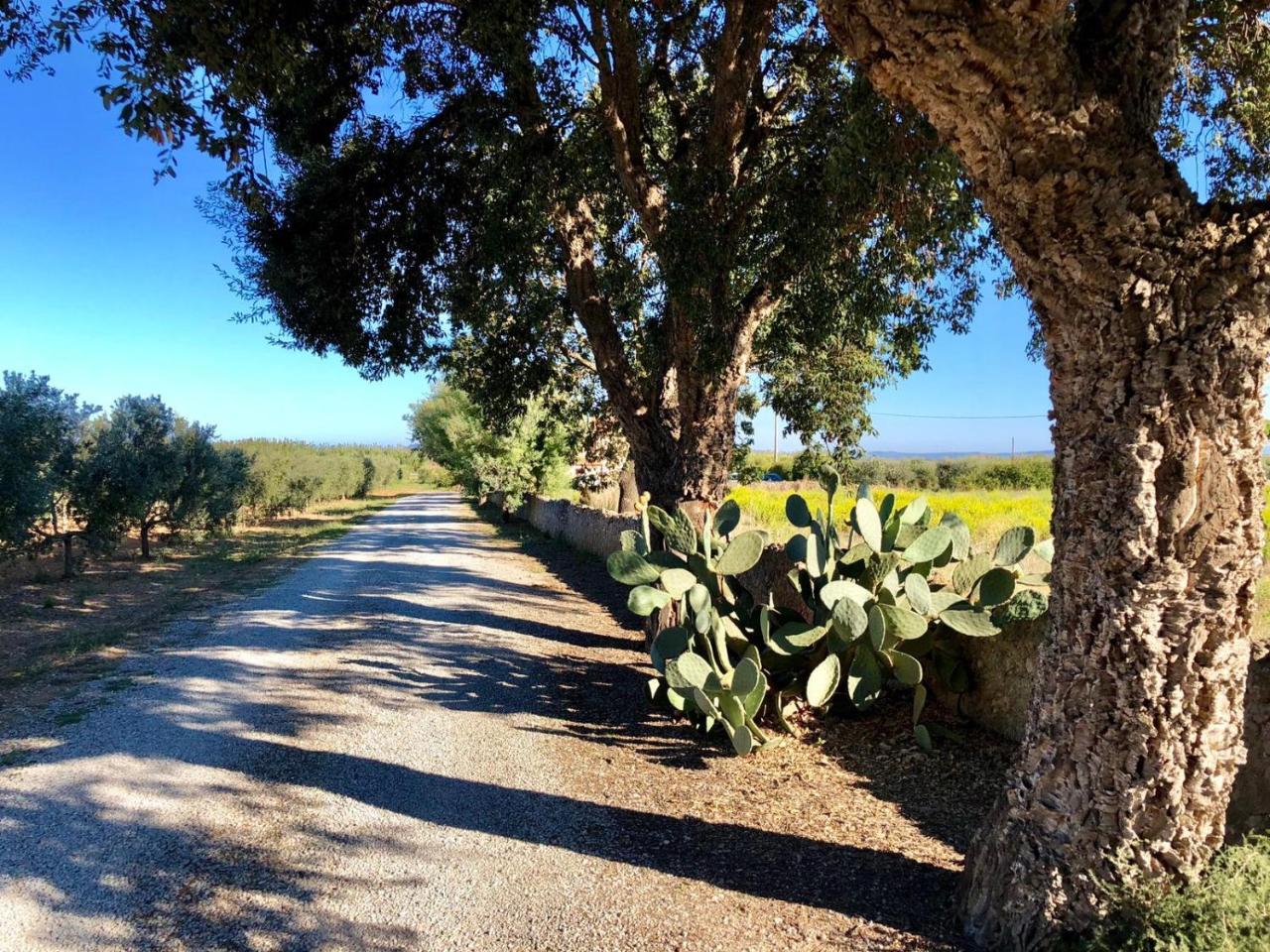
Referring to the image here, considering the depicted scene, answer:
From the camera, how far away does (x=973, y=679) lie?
5312 millimetres

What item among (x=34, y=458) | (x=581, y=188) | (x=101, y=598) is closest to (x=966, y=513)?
(x=581, y=188)

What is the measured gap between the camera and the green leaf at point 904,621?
468 centimetres

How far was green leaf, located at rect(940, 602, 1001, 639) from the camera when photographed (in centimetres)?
473

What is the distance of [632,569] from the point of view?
511 cm

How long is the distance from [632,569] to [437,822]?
74.7 inches

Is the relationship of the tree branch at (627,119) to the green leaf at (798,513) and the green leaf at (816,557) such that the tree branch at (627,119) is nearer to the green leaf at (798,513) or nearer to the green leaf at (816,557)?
the green leaf at (798,513)

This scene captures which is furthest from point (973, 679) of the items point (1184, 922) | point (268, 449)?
point (268, 449)

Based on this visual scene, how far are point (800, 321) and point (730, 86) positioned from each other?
2.21 meters

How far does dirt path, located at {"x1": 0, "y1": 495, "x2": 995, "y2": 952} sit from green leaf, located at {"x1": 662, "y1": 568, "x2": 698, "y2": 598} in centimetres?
111

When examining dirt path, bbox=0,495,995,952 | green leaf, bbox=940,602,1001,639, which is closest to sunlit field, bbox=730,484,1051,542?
green leaf, bbox=940,602,1001,639

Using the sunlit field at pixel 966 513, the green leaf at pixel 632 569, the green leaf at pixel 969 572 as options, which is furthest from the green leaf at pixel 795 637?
the sunlit field at pixel 966 513

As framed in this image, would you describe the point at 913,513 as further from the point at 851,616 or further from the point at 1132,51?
the point at 1132,51

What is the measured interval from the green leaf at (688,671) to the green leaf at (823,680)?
27.1 inches

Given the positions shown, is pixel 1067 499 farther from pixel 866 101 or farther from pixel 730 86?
pixel 730 86
